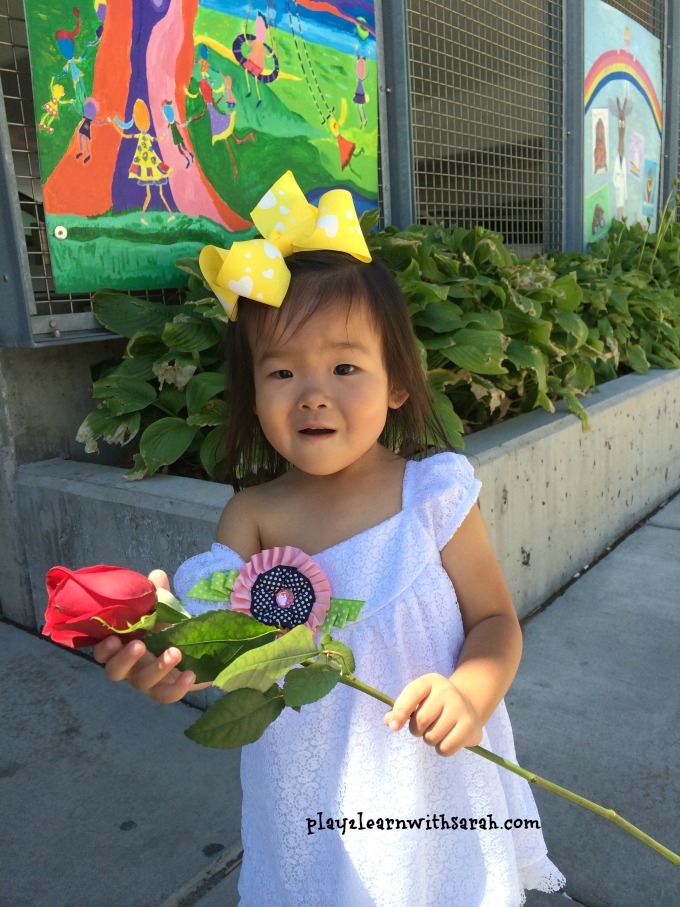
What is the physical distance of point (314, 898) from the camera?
4.45 ft

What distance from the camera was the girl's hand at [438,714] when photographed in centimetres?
96

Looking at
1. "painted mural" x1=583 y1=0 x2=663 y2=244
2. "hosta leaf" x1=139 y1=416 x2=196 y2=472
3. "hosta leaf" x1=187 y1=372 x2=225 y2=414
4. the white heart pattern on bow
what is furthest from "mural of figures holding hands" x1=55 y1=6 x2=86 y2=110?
"painted mural" x1=583 y1=0 x2=663 y2=244

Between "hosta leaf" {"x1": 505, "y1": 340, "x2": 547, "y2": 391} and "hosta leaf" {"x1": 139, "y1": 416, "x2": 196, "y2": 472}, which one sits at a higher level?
"hosta leaf" {"x1": 505, "y1": 340, "x2": 547, "y2": 391}

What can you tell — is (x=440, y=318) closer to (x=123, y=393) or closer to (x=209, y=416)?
(x=209, y=416)

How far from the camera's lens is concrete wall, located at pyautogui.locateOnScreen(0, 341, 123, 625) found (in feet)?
9.67

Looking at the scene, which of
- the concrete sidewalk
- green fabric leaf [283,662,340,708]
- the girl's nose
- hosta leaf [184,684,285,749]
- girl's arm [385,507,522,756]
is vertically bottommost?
the concrete sidewalk

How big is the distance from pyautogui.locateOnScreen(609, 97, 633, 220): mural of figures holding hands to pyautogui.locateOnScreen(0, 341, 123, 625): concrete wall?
475 centimetres

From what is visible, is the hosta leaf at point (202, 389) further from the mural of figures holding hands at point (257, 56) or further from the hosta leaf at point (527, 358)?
the mural of figures holding hands at point (257, 56)

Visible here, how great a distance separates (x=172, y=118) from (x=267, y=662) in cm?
273

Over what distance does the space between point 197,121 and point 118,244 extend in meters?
0.58

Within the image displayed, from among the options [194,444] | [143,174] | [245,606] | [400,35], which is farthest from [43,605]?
[400,35]

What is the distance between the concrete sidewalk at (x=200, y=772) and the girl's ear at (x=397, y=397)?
3.66 feet

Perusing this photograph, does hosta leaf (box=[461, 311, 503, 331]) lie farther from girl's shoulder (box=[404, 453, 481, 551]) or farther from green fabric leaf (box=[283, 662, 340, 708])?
green fabric leaf (box=[283, 662, 340, 708])

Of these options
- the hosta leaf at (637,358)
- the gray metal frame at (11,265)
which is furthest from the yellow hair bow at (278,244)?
the hosta leaf at (637,358)
